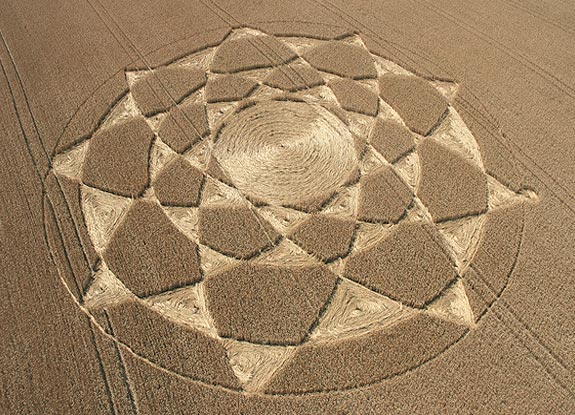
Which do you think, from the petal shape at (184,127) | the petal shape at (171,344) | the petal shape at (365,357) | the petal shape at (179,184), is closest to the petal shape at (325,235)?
the petal shape at (365,357)

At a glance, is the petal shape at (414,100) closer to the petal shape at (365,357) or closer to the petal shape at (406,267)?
the petal shape at (406,267)

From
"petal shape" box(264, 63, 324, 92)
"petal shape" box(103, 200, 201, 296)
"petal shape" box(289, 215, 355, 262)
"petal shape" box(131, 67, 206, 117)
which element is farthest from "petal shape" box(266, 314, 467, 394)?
"petal shape" box(131, 67, 206, 117)

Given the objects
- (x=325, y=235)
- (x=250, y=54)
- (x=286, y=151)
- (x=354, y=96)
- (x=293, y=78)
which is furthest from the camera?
(x=250, y=54)

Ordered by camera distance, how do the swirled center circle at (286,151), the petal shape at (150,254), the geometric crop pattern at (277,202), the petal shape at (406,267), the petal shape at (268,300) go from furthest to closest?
the swirled center circle at (286,151), the petal shape at (150,254), the petal shape at (406,267), the geometric crop pattern at (277,202), the petal shape at (268,300)

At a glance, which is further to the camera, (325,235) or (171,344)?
(325,235)

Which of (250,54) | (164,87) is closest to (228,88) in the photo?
(250,54)

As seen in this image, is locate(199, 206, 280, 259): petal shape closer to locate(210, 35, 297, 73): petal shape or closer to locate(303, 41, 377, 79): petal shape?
locate(210, 35, 297, 73): petal shape

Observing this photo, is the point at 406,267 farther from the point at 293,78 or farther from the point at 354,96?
the point at 293,78
